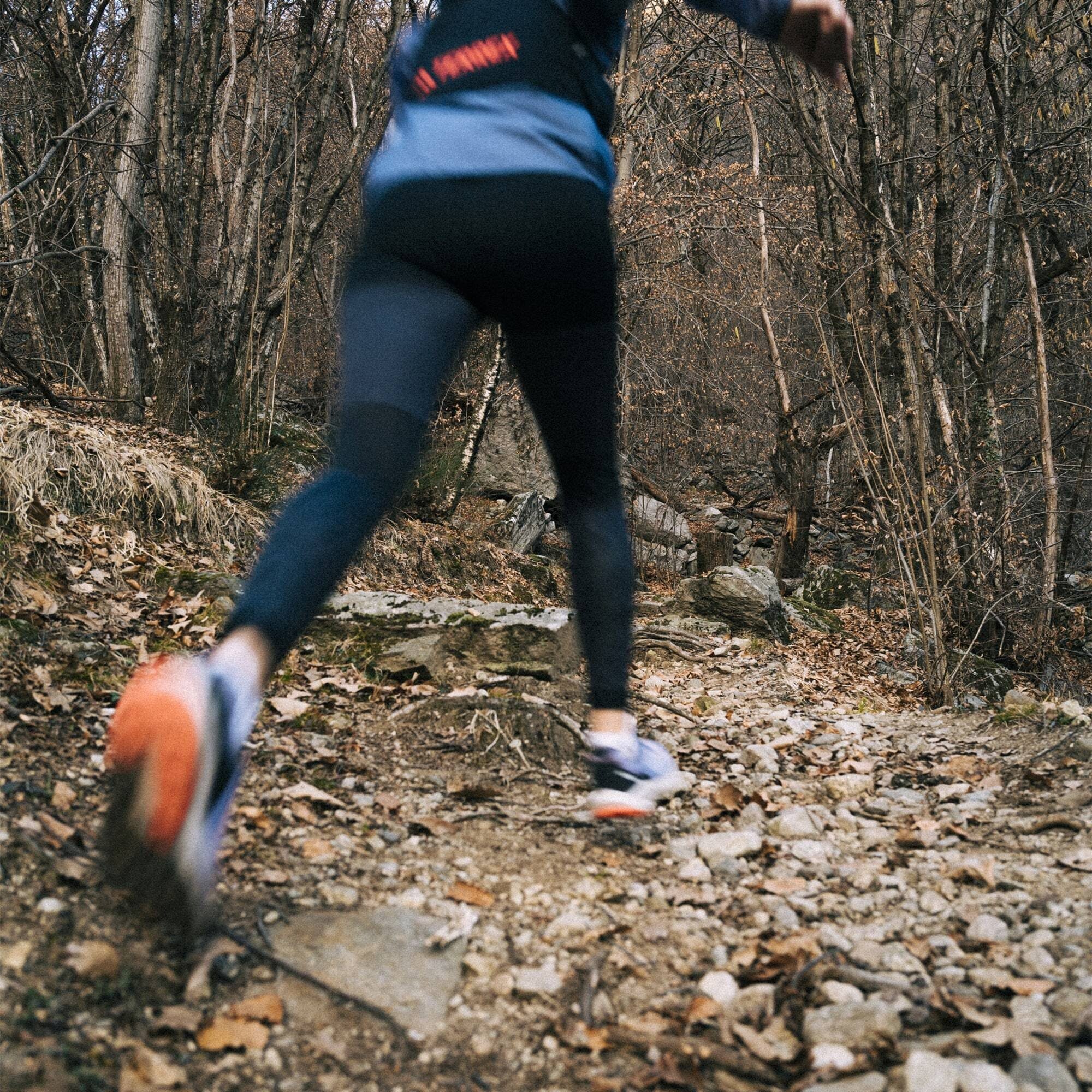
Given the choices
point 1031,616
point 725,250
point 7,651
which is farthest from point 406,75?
point 725,250

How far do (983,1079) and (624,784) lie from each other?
0.82m

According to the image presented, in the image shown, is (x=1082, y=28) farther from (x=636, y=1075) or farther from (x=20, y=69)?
(x=20, y=69)

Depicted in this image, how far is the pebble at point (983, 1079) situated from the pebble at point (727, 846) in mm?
894

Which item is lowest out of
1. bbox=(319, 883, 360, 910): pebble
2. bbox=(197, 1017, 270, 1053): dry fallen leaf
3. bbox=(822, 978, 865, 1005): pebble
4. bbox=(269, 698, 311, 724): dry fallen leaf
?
bbox=(269, 698, 311, 724): dry fallen leaf

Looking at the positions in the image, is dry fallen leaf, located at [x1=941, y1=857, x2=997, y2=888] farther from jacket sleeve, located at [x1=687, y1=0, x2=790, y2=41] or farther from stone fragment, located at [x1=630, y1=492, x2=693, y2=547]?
stone fragment, located at [x1=630, y1=492, x2=693, y2=547]

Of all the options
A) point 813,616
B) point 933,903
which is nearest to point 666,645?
point 813,616

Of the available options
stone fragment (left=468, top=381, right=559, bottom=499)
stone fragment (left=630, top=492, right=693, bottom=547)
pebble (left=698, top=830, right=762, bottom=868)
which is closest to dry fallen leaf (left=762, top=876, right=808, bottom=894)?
pebble (left=698, top=830, right=762, bottom=868)

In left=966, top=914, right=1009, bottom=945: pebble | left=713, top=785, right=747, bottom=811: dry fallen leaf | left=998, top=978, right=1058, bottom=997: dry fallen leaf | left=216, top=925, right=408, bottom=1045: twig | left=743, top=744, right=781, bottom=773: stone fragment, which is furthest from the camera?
left=743, top=744, right=781, bottom=773: stone fragment

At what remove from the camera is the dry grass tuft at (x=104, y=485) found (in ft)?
13.3

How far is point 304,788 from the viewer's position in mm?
2314

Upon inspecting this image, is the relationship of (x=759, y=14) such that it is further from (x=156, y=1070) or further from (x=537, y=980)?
(x=156, y=1070)

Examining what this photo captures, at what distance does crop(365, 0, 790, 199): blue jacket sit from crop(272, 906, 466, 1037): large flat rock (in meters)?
1.29

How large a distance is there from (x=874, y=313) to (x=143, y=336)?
5630 millimetres

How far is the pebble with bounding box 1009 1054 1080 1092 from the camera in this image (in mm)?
1268
